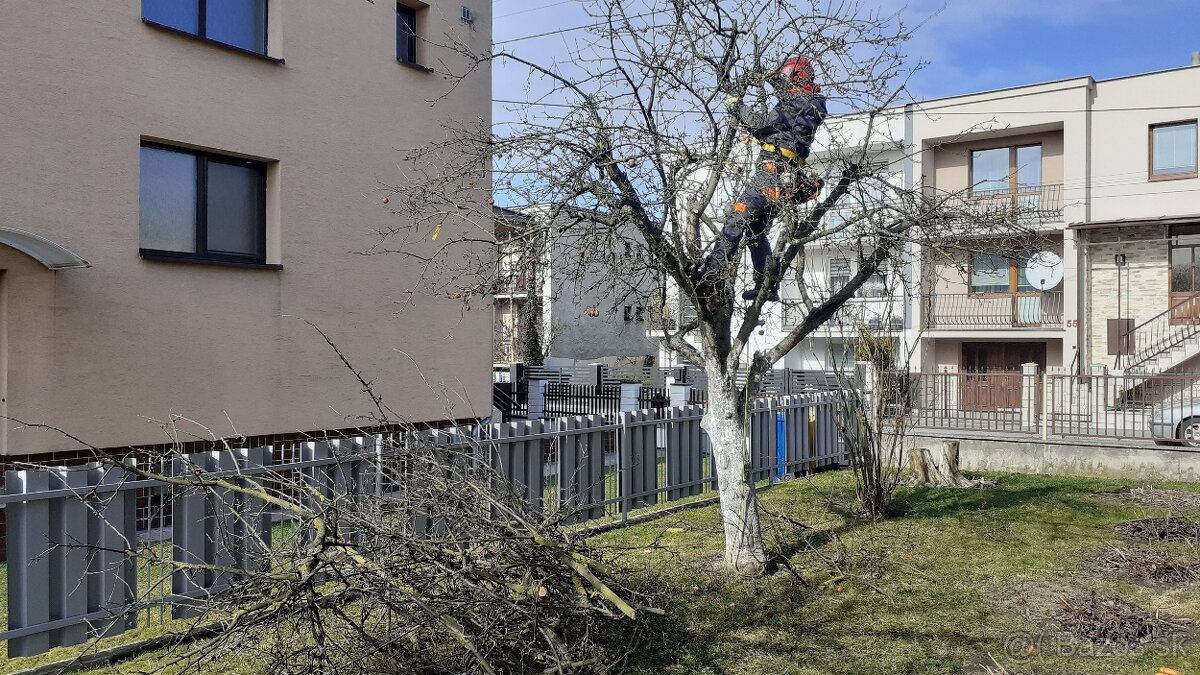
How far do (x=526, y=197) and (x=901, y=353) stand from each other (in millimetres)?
25303

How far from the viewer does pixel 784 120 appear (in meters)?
6.10

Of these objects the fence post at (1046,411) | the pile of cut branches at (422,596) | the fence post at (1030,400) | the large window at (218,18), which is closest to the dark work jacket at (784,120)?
the pile of cut branches at (422,596)

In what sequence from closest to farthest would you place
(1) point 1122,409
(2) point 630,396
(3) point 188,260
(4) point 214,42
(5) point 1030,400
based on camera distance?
(3) point 188,260 → (4) point 214,42 → (1) point 1122,409 → (5) point 1030,400 → (2) point 630,396

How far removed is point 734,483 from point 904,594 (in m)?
1.41

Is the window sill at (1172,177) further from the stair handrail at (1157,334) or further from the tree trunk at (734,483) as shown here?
the tree trunk at (734,483)

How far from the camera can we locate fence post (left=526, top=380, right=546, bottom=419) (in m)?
19.2

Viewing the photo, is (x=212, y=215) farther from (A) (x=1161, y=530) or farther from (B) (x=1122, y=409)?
(B) (x=1122, y=409)

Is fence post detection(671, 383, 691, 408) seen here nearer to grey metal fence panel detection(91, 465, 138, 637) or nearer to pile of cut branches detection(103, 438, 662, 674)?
pile of cut branches detection(103, 438, 662, 674)

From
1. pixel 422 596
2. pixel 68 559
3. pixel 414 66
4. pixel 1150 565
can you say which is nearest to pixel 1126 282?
pixel 1150 565

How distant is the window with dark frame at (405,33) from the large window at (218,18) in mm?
2170

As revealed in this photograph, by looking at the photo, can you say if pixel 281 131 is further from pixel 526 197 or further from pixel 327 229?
pixel 526 197

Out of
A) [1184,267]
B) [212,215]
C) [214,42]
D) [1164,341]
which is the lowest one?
[1164,341]

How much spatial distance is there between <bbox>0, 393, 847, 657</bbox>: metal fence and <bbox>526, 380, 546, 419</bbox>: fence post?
10.5m

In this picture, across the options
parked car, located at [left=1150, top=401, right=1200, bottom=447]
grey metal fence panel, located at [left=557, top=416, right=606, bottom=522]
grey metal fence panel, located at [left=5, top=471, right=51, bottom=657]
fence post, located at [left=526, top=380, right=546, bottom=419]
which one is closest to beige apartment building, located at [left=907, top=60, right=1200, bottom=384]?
parked car, located at [left=1150, top=401, right=1200, bottom=447]
